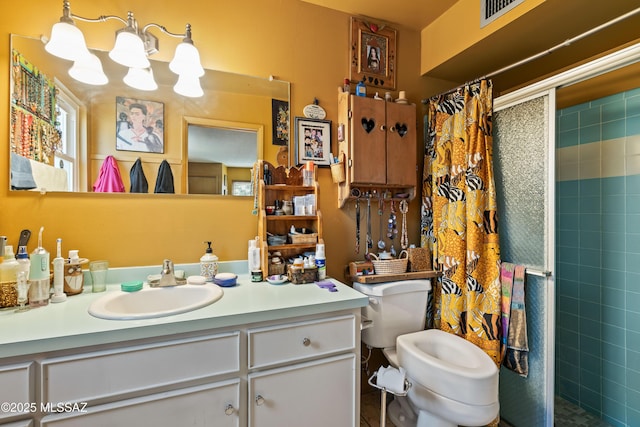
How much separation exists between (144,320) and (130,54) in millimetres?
1086

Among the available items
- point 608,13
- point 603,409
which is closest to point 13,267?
point 608,13

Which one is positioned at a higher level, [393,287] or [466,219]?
[466,219]

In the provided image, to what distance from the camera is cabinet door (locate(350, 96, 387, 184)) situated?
1.62 metres

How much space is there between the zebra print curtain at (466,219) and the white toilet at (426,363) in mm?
135

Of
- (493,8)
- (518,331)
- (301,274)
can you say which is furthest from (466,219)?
(493,8)

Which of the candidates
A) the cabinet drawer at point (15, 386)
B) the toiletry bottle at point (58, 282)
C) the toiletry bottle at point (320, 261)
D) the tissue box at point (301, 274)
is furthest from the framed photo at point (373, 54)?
the cabinet drawer at point (15, 386)

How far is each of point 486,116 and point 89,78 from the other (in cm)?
188

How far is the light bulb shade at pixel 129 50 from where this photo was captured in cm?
122

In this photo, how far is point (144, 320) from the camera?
922 millimetres

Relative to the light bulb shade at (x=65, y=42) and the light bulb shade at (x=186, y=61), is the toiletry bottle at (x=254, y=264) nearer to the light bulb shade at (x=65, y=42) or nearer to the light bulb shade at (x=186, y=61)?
the light bulb shade at (x=186, y=61)

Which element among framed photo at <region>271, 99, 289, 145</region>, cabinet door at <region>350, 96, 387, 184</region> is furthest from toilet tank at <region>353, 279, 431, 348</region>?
framed photo at <region>271, 99, 289, 145</region>

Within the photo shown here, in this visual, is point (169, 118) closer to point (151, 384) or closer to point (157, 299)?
point (157, 299)

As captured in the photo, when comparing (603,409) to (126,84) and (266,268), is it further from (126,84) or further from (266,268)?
(126,84)

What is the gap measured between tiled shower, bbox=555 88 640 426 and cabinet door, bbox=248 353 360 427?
1572mm
